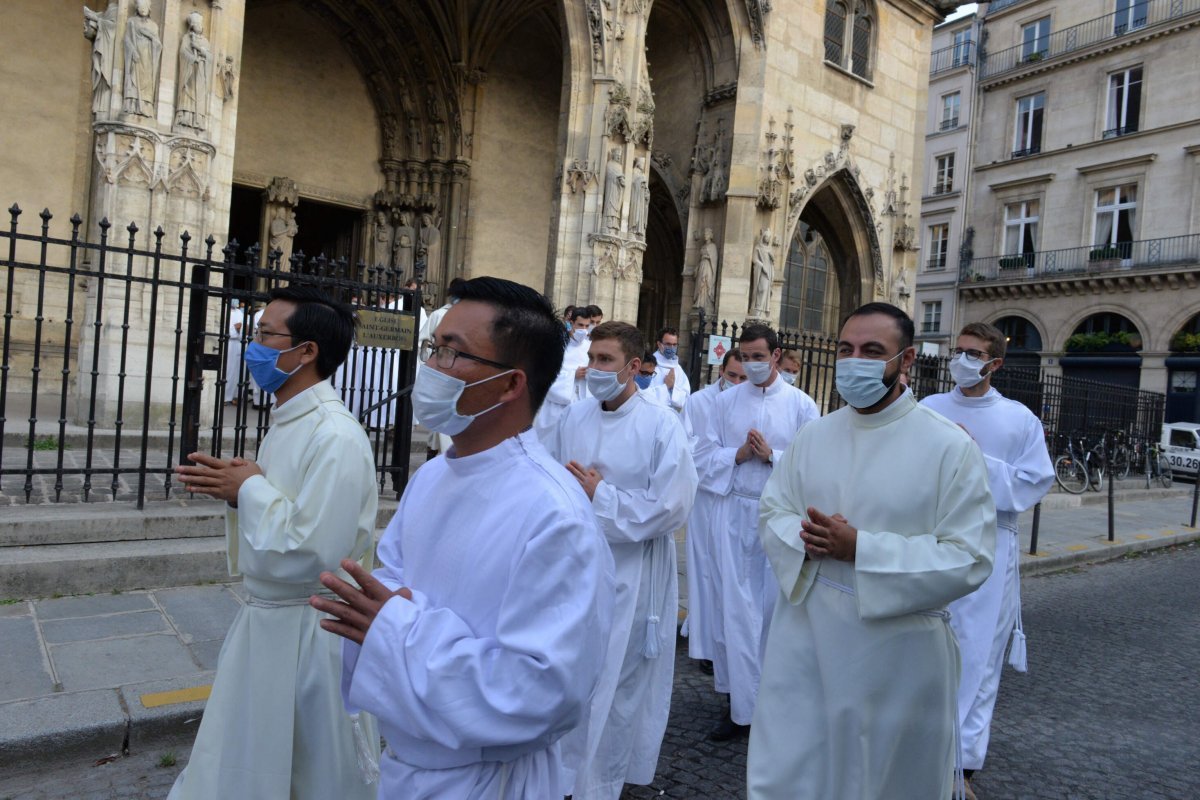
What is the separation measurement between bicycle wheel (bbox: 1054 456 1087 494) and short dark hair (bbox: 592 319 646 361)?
14.5 m

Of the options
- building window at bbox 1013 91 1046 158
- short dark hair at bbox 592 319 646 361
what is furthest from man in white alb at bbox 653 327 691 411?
building window at bbox 1013 91 1046 158

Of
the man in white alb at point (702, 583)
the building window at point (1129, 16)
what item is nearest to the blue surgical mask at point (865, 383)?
the man in white alb at point (702, 583)

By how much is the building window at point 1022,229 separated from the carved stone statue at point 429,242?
84.0 feet

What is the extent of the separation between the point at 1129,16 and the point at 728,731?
119 ft

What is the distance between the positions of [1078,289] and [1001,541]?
3150 cm

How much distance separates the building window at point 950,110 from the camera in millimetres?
36475

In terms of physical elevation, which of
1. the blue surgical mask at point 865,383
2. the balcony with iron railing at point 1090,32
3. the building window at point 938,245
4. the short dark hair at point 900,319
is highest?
the balcony with iron railing at point 1090,32

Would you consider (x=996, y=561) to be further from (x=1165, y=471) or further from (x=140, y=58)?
A: (x=1165, y=471)

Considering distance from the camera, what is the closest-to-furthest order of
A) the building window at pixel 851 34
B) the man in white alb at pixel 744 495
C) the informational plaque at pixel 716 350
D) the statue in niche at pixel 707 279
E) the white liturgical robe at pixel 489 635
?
the white liturgical robe at pixel 489 635 < the man in white alb at pixel 744 495 < the informational plaque at pixel 716 350 < the statue in niche at pixel 707 279 < the building window at pixel 851 34

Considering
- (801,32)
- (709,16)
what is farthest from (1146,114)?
(709,16)

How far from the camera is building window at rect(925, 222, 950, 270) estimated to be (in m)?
36.8

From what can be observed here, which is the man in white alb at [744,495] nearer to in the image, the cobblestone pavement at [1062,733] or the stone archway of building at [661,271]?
the cobblestone pavement at [1062,733]

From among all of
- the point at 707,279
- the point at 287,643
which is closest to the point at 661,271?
the point at 707,279

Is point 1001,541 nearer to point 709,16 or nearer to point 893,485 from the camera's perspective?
point 893,485
